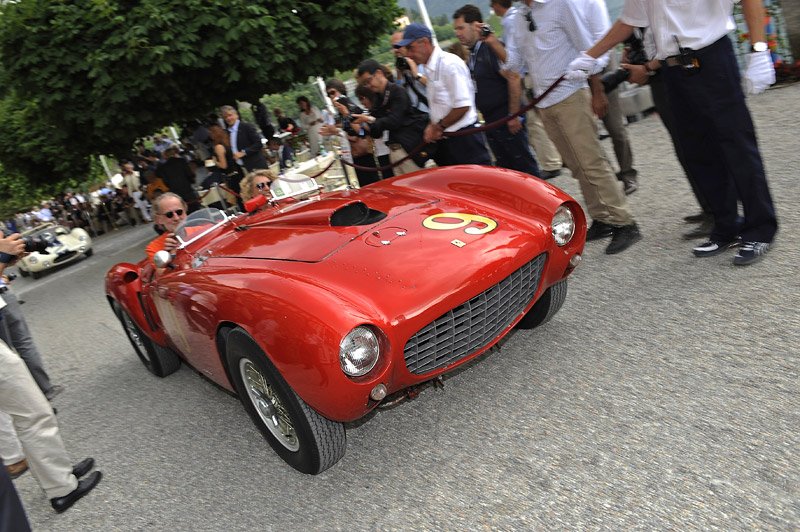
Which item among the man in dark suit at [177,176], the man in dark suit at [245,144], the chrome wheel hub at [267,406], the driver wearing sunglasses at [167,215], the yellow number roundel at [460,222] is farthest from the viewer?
the man in dark suit at [177,176]

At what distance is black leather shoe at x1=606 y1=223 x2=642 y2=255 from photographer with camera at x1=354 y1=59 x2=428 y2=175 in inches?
81.0

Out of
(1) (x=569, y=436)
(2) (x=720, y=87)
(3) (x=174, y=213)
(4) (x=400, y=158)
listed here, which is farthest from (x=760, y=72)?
(3) (x=174, y=213)

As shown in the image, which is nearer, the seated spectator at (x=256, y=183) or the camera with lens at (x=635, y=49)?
the camera with lens at (x=635, y=49)

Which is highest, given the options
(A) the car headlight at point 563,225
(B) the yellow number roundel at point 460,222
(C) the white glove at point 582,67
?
(C) the white glove at point 582,67

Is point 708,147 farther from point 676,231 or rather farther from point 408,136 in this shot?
point 408,136

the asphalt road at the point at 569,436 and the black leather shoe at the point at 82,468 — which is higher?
the black leather shoe at the point at 82,468

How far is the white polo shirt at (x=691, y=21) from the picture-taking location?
3736mm

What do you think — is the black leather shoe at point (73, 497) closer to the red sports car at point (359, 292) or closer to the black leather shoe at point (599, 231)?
the red sports car at point (359, 292)

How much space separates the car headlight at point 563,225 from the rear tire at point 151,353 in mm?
3089

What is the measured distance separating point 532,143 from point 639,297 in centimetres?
447

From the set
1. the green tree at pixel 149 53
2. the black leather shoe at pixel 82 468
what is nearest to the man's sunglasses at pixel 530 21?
the black leather shoe at pixel 82 468

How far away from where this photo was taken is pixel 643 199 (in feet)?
19.2

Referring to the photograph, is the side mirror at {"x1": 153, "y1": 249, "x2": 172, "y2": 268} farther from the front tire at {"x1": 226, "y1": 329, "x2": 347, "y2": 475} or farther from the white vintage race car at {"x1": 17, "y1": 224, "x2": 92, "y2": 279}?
the white vintage race car at {"x1": 17, "y1": 224, "x2": 92, "y2": 279}

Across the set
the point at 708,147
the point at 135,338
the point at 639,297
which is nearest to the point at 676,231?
the point at 708,147
